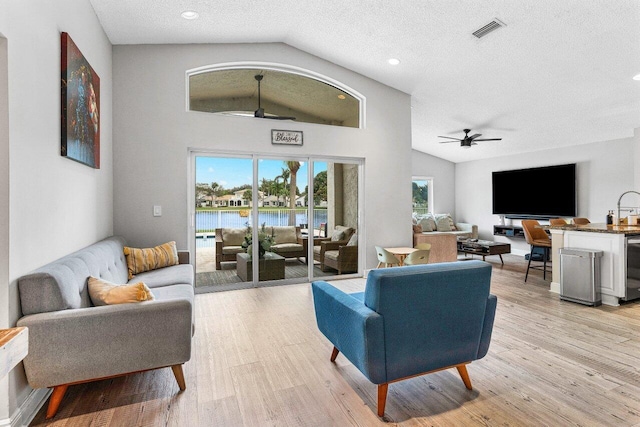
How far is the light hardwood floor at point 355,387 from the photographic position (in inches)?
76.8

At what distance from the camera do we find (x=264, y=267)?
16.9 ft

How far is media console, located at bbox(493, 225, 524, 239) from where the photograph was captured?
8211mm

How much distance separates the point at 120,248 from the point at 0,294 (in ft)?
6.19

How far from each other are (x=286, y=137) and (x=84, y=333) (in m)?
3.78

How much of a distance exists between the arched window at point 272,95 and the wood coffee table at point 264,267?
211 centimetres

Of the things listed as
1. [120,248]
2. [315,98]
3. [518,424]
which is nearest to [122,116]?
[120,248]

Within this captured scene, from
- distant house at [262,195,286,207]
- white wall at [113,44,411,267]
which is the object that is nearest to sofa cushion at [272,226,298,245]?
distant house at [262,195,286,207]

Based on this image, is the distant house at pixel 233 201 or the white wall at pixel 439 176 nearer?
the distant house at pixel 233 201

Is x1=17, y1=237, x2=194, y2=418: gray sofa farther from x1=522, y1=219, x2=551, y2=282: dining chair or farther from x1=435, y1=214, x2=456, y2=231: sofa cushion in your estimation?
x1=435, y1=214, x2=456, y2=231: sofa cushion

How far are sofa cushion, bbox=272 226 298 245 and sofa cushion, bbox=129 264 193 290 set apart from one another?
1.59 m

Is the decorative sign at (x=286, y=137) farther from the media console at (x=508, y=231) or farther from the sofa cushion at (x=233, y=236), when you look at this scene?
the media console at (x=508, y=231)

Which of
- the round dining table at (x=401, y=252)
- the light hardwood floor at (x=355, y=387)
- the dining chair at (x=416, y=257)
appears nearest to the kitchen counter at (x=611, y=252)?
the light hardwood floor at (x=355, y=387)

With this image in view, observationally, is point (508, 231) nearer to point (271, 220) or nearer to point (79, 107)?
point (271, 220)

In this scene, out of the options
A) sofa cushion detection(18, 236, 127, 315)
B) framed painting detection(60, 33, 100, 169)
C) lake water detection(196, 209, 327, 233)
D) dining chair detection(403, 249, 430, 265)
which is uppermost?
framed painting detection(60, 33, 100, 169)
